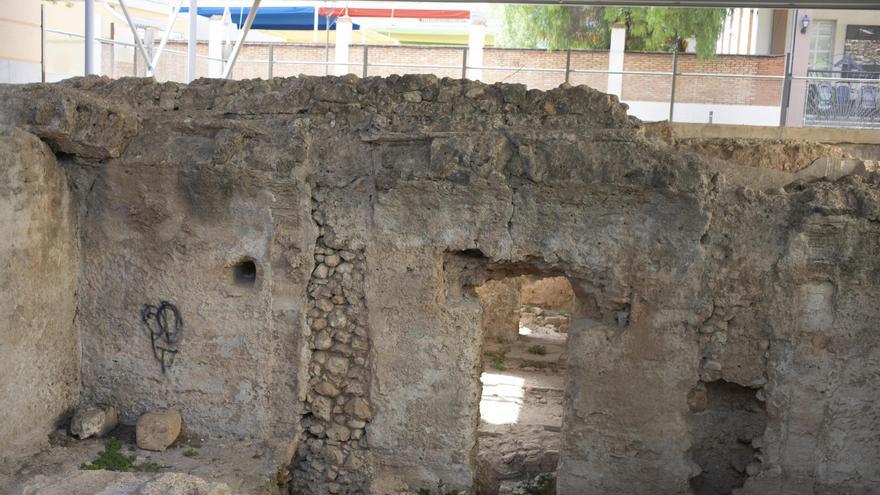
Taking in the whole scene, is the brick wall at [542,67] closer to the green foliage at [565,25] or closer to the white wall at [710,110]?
the white wall at [710,110]

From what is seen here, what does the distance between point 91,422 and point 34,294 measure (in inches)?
40.9

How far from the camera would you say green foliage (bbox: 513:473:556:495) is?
6.73 metres

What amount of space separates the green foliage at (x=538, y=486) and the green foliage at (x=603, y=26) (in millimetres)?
10738

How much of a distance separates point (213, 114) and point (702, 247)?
142 inches

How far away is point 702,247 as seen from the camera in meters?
5.59

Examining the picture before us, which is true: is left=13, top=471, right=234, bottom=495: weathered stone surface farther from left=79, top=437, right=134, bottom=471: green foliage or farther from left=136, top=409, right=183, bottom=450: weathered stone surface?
left=136, top=409, right=183, bottom=450: weathered stone surface

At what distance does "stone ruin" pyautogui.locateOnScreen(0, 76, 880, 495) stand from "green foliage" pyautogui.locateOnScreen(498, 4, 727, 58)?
35.4 ft

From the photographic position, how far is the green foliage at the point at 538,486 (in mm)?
6733

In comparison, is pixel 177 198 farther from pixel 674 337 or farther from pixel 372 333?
pixel 674 337

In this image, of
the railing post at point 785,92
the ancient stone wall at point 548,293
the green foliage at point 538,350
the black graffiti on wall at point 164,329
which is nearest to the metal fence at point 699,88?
the railing post at point 785,92

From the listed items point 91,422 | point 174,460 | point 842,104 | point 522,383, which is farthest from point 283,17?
point 174,460

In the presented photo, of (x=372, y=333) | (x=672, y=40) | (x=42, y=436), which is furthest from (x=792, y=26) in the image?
(x=42, y=436)

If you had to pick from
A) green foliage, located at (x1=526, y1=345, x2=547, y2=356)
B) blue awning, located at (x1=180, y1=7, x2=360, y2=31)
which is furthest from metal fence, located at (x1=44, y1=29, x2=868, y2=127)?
blue awning, located at (x1=180, y1=7, x2=360, y2=31)

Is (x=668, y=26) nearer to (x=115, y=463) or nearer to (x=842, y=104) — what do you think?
(x=842, y=104)
